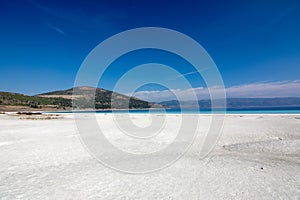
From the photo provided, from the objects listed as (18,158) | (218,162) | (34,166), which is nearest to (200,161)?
(218,162)

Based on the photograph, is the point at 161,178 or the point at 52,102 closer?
the point at 161,178

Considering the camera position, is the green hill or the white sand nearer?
the white sand

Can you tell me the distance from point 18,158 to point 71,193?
407cm

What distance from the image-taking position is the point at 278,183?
4.37 metres

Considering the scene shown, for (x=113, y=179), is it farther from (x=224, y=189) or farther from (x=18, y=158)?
(x=18, y=158)

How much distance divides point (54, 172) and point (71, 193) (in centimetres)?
167

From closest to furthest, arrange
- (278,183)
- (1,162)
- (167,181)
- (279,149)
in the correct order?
(278,183), (167,181), (1,162), (279,149)

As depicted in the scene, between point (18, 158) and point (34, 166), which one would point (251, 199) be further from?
point (18, 158)

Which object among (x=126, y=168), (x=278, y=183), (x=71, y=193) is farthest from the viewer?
(x=126, y=168)

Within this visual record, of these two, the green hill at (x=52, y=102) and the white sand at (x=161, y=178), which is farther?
the green hill at (x=52, y=102)

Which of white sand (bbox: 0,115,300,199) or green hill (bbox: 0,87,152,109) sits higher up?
green hill (bbox: 0,87,152,109)

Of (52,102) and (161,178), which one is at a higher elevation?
(52,102)

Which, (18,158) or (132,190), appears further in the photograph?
(18,158)

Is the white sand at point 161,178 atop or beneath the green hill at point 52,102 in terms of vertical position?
beneath
